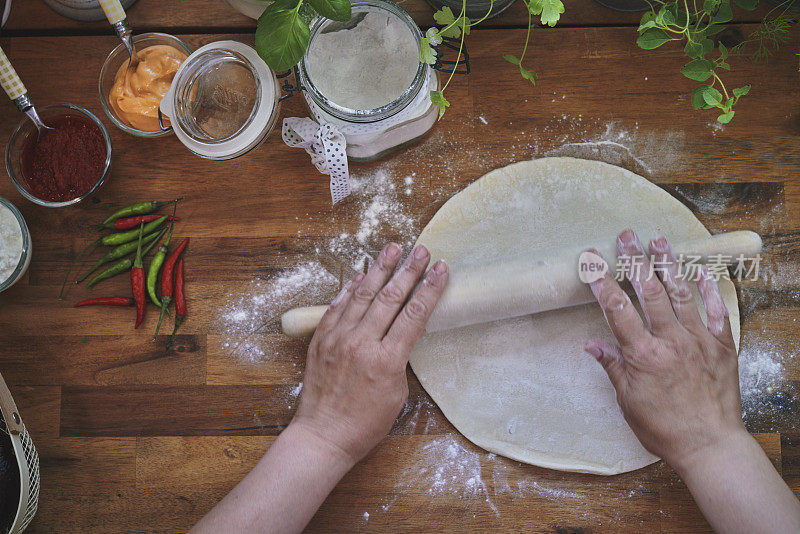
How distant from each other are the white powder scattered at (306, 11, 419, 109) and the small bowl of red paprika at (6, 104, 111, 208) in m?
0.72

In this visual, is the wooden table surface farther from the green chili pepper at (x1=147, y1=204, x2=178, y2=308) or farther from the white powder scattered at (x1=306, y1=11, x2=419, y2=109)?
the white powder scattered at (x1=306, y1=11, x2=419, y2=109)

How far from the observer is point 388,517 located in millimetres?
1762

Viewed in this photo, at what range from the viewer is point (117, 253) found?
5.95 ft

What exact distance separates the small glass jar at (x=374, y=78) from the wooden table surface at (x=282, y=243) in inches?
8.9

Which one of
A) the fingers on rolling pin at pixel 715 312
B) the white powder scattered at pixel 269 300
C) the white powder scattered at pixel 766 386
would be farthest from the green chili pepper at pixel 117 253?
the white powder scattered at pixel 766 386

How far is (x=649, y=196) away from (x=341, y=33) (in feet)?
3.33

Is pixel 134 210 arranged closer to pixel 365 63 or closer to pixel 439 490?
pixel 365 63

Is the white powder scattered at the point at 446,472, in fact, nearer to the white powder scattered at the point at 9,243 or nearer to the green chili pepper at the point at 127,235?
the green chili pepper at the point at 127,235

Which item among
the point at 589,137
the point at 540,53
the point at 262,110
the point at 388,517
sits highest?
the point at 262,110

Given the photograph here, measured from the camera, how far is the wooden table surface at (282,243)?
1.78 m

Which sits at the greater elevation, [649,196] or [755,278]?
[649,196]

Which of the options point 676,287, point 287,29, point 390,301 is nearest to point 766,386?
point 676,287

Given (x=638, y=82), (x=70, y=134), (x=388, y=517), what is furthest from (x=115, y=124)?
(x=638, y=82)

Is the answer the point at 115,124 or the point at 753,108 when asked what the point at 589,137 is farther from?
the point at 115,124
